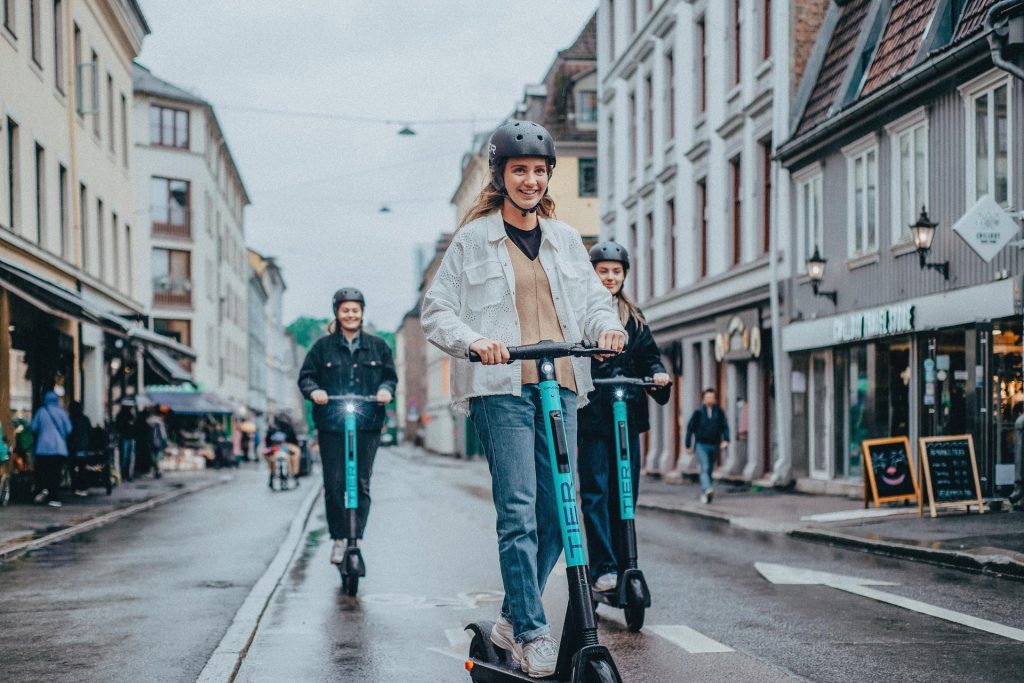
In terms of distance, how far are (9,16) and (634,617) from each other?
17.8m

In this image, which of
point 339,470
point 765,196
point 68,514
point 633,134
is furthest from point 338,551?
point 633,134

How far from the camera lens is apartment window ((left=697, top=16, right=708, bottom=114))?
2905 centimetres

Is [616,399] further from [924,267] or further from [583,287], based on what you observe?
[924,267]

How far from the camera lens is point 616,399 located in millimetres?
6949

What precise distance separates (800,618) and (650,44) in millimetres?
27375

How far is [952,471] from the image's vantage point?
47.1ft

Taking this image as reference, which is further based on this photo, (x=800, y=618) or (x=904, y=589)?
(x=904, y=589)

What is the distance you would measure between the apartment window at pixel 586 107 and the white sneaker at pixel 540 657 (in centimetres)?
4722

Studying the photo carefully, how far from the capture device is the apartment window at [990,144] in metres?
15.6

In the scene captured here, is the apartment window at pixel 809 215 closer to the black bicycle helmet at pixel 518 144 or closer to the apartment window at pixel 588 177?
the black bicycle helmet at pixel 518 144

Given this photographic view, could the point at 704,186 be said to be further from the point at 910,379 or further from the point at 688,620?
the point at 688,620

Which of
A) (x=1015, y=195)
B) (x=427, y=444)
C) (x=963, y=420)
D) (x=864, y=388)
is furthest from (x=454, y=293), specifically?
(x=427, y=444)

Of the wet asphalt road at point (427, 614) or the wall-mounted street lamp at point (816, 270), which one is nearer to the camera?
the wet asphalt road at point (427, 614)

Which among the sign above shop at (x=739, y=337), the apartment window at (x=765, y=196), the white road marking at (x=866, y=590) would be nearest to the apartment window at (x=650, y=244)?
the sign above shop at (x=739, y=337)
